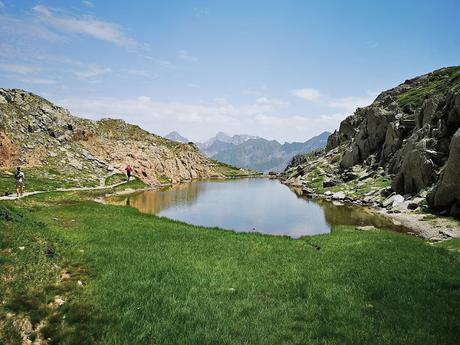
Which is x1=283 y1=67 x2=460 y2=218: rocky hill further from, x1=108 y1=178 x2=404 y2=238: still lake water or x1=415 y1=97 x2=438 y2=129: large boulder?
x1=108 y1=178 x2=404 y2=238: still lake water

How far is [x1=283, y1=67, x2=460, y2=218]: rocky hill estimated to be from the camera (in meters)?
56.8

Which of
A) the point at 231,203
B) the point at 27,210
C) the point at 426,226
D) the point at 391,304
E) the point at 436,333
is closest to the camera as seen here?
the point at 436,333

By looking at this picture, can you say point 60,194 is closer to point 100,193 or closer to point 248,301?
point 100,193

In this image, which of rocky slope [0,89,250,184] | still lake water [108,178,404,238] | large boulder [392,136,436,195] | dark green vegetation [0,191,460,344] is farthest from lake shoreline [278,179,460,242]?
rocky slope [0,89,250,184]

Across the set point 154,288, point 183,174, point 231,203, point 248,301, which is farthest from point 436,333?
point 183,174

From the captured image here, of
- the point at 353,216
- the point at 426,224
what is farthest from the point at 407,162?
the point at 426,224

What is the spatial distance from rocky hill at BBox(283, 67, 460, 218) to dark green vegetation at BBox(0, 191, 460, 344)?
33.1 metres

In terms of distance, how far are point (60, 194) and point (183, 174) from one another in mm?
101298

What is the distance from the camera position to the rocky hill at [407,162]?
56.8 metres

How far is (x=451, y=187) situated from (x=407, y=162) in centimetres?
2002

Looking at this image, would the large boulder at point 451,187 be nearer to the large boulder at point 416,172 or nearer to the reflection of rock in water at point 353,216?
the reflection of rock in water at point 353,216

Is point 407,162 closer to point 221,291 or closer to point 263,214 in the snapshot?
point 263,214

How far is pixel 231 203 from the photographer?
8262cm

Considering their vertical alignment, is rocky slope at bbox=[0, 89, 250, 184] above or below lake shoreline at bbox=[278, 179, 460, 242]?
above
